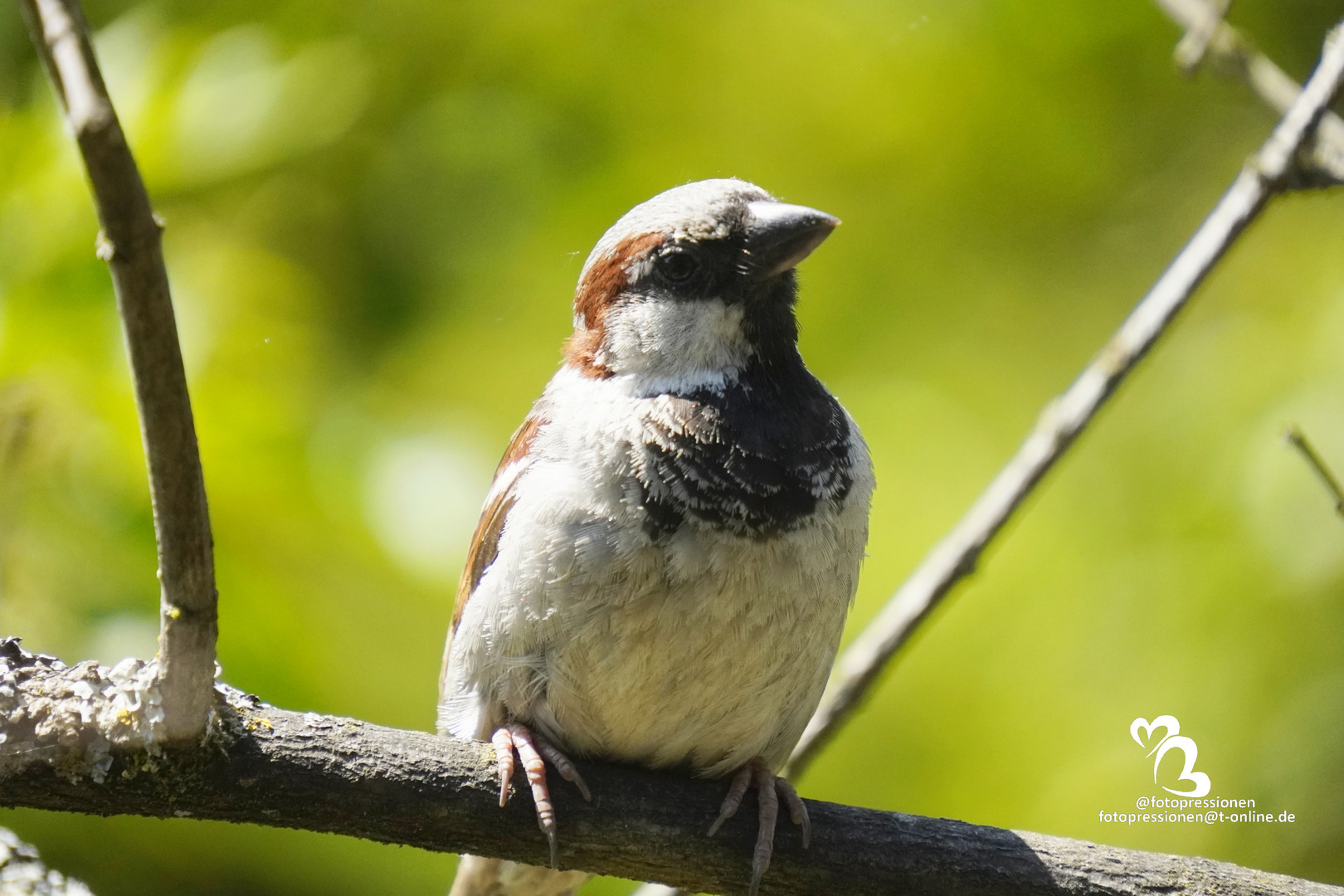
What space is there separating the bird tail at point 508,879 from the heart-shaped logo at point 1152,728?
1918 millimetres

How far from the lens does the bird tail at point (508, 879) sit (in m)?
2.56

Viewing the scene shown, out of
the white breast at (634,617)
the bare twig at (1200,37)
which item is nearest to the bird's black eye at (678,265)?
the white breast at (634,617)

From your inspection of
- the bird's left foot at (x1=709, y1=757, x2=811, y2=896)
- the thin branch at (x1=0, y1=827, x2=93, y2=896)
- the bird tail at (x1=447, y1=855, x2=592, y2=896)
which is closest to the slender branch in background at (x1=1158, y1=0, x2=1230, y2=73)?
the bird's left foot at (x1=709, y1=757, x2=811, y2=896)

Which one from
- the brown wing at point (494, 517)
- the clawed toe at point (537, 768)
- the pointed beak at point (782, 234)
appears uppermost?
the pointed beak at point (782, 234)

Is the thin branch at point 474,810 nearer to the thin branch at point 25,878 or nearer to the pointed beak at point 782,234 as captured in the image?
the thin branch at point 25,878

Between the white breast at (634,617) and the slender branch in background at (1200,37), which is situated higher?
the slender branch in background at (1200,37)

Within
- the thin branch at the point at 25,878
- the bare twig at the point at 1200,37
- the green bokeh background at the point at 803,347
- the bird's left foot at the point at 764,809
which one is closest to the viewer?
the thin branch at the point at 25,878

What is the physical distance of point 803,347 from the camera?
4305mm

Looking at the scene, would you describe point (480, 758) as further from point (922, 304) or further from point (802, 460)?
point (922, 304)

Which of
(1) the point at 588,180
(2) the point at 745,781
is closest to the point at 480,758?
(2) the point at 745,781

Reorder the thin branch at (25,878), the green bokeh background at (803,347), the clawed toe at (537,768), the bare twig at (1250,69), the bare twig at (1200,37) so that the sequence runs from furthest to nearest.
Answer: the green bokeh background at (803,347) → the bare twig at (1200,37) → the bare twig at (1250,69) → the clawed toe at (537,768) → the thin branch at (25,878)

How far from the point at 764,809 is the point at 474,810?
0.55m

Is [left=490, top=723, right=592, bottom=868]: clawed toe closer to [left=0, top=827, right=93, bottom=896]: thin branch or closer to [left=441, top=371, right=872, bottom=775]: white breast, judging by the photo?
[left=441, top=371, right=872, bottom=775]: white breast

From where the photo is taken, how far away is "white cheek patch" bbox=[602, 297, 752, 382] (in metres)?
2.45
